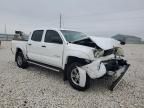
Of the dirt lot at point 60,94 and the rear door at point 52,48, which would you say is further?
the rear door at point 52,48

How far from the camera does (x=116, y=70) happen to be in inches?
187

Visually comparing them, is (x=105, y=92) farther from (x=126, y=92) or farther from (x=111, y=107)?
(x=111, y=107)

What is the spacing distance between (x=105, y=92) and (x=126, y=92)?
1.98ft

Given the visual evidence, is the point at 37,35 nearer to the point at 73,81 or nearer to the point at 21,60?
the point at 21,60

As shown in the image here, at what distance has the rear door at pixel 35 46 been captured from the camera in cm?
626

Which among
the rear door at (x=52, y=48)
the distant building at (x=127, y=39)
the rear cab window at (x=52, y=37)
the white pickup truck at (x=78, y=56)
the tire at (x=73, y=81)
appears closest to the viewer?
the white pickup truck at (x=78, y=56)

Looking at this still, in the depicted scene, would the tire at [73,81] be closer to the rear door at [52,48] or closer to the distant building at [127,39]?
the rear door at [52,48]

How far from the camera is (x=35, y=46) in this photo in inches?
253

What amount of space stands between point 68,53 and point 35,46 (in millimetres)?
2017

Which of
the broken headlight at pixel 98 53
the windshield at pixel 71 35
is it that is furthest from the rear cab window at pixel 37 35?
the broken headlight at pixel 98 53

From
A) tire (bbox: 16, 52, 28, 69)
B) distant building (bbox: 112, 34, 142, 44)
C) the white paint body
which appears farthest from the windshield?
tire (bbox: 16, 52, 28, 69)

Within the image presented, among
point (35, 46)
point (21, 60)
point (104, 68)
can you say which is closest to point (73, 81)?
point (104, 68)

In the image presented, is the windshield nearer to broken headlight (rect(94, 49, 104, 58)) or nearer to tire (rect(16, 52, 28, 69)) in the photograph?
broken headlight (rect(94, 49, 104, 58))

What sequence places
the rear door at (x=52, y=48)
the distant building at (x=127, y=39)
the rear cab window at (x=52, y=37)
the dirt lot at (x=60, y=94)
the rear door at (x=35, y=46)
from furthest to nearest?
the rear door at (x=35, y=46) < the distant building at (x=127, y=39) < the rear cab window at (x=52, y=37) < the rear door at (x=52, y=48) < the dirt lot at (x=60, y=94)
